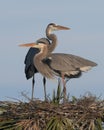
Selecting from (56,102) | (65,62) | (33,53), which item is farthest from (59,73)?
(56,102)

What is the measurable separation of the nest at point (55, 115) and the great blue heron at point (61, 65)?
3588 mm

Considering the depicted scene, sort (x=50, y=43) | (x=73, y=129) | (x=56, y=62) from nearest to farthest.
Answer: (x=73, y=129), (x=56, y=62), (x=50, y=43)

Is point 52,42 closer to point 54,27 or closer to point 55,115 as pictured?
point 54,27

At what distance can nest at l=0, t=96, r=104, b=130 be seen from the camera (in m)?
11.0

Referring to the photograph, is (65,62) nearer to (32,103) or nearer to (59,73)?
(59,73)

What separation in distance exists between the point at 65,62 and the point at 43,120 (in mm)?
4195

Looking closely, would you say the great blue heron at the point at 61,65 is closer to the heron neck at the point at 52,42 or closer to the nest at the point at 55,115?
the heron neck at the point at 52,42

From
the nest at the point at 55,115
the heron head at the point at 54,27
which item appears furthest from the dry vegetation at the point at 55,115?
the heron head at the point at 54,27

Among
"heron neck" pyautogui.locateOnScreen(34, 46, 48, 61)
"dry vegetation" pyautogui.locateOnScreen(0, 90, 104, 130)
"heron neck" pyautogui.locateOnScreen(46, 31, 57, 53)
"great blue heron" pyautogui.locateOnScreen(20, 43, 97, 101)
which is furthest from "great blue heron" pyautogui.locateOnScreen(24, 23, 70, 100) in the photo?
"dry vegetation" pyautogui.locateOnScreen(0, 90, 104, 130)

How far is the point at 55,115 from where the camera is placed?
1105 cm

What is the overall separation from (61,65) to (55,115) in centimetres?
412

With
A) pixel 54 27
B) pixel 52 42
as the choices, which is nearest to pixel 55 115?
pixel 52 42

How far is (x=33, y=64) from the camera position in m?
16.0

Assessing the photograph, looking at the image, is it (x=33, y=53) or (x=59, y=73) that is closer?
(x=59, y=73)
